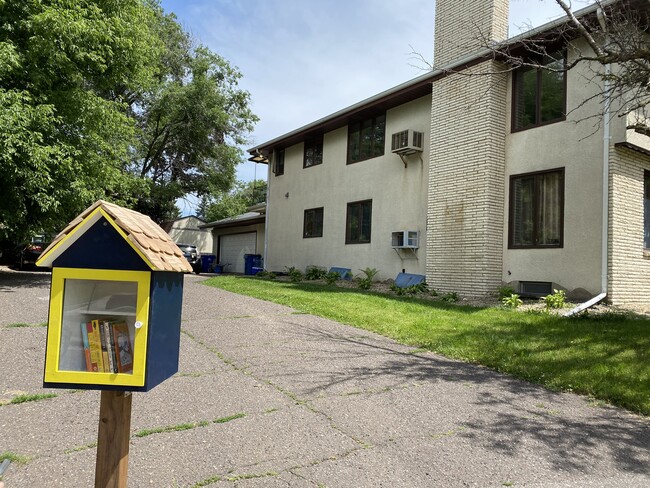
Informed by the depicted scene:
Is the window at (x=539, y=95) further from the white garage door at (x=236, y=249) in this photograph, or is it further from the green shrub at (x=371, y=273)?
the white garage door at (x=236, y=249)

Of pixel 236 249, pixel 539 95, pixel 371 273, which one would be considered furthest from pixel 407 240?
pixel 236 249

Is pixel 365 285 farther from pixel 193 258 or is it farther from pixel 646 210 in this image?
pixel 193 258

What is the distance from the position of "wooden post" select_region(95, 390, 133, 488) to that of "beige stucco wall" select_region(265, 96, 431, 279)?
11.8 metres

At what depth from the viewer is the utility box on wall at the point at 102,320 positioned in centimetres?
229

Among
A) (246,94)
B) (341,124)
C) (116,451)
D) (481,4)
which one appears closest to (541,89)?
(481,4)

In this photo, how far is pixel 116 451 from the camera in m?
2.39

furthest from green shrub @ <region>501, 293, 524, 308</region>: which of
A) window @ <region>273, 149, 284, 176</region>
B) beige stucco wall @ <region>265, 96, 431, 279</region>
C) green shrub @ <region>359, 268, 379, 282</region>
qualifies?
window @ <region>273, 149, 284, 176</region>

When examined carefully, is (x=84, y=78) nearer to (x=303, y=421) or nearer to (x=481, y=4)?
(x=481, y=4)

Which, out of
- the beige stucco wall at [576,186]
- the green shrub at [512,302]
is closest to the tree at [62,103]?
the green shrub at [512,302]

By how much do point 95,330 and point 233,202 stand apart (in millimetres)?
36690

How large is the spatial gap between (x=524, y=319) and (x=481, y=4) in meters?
8.93

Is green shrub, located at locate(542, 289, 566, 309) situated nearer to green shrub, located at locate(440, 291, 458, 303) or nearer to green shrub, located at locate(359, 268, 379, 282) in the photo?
green shrub, located at locate(440, 291, 458, 303)

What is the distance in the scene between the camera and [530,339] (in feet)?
23.5

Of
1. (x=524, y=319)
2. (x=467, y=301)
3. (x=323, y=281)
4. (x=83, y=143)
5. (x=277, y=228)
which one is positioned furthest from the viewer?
(x=277, y=228)
